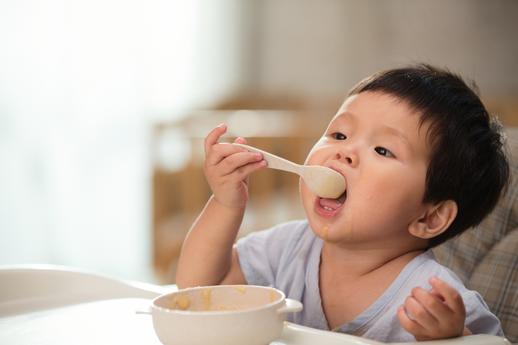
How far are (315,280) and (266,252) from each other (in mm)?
122

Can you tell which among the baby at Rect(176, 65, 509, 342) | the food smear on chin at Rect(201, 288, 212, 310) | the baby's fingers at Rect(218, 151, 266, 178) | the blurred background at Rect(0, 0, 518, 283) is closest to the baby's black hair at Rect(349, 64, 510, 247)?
the baby at Rect(176, 65, 509, 342)

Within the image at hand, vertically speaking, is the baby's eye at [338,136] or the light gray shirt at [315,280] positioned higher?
the baby's eye at [338,136]

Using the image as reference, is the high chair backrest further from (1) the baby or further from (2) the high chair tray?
(2) the high chair tray

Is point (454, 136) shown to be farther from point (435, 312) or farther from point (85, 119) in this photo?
point (85, 119)

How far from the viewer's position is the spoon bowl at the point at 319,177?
0.98 metres

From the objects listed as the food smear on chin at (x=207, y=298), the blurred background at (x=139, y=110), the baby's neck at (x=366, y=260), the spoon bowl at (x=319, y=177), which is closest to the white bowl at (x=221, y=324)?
the food smear on chin at (x=207, y=298)

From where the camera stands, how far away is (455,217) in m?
1.09

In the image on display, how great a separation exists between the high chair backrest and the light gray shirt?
0.46ft

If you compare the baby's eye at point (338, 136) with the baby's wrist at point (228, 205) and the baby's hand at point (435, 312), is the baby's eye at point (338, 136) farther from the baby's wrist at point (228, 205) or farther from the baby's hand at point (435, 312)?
the baby's hand at point (435, 312)

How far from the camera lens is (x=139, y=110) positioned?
11.9 feet

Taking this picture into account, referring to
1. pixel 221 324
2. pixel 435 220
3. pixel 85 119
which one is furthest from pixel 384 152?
pixel 85 119

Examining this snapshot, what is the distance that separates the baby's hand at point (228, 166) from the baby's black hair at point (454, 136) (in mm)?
215

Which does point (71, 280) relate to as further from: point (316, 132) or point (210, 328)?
point (316, 132)

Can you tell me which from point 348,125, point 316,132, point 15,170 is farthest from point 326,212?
point 316,132
